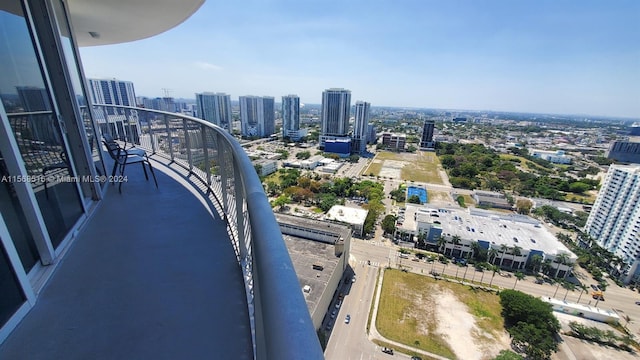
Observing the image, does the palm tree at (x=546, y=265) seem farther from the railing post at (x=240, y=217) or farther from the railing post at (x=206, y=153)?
the railing post at (x=240, y=217)

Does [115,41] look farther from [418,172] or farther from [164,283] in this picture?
[418,172]

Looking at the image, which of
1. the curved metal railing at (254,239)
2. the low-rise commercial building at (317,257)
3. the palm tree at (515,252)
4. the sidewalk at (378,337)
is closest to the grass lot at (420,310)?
the sidewalk at (378,337)

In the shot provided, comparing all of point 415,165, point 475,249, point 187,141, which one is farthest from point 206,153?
point 415,165

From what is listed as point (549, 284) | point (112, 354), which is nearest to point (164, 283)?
point (112, 354)

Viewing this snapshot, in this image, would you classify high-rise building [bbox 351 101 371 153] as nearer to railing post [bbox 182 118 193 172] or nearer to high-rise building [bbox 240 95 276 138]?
high-rise building [bbox 240 95 276 138]

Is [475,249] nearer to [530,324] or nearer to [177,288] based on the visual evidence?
[530,324]

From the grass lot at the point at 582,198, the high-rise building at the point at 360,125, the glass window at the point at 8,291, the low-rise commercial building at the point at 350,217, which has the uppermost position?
the glass window at the point at 8,291
